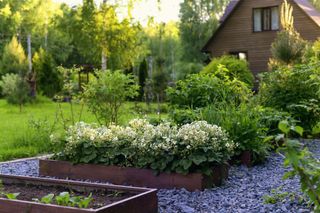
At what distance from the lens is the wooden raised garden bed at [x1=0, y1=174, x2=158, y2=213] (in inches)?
137

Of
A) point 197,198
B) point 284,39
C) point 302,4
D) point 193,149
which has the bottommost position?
point 197,198

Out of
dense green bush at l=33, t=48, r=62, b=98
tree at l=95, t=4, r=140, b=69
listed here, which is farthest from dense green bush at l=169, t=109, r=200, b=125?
dense green bush at l=33, t=48, r=62, b=98

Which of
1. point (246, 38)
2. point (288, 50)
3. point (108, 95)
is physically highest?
point (246, 38)

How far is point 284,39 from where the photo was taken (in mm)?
15188

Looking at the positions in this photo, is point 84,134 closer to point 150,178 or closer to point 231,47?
point 150,178

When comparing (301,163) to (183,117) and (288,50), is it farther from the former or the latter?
(288,50)

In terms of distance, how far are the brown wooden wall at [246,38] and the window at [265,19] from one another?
204 mm

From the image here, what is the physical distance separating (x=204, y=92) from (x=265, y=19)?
16.3 meters

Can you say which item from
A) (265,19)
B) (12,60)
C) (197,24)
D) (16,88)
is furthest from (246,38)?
(197,24)

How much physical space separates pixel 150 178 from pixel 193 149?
1.73 ft

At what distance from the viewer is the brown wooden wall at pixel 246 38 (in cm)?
2294

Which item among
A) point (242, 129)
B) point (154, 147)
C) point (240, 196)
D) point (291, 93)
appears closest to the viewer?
point (240, 196)

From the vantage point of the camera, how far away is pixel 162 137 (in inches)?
199

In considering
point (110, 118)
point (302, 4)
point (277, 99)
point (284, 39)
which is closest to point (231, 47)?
point (302, 4)
